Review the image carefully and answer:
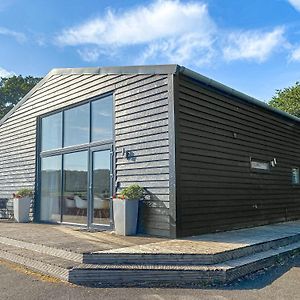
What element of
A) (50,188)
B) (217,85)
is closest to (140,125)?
(217,85)

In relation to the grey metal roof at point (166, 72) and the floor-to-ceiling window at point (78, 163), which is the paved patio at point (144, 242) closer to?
the floor-to-ceiling window at point (78, 163)

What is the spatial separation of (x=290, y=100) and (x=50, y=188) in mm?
18947

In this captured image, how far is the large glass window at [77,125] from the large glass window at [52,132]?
0.32 meters

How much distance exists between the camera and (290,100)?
939 inches

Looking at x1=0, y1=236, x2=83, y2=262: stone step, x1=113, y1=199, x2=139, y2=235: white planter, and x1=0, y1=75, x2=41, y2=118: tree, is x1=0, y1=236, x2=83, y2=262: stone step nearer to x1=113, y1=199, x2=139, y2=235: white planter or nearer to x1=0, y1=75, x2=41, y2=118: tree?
x1=113, y1=199, x2=139, y2=235: white planter

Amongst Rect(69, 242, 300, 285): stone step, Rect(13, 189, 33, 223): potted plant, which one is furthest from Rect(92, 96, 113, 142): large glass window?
Rect(69, 242, 300, 285): stone step

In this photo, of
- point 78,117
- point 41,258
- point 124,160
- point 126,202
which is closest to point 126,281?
A: point 41,258

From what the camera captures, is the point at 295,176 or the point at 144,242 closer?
the point at 144,242

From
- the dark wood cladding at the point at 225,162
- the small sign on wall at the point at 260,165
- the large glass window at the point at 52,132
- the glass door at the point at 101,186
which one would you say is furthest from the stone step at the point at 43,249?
the small sign on wall at the point at 260,165

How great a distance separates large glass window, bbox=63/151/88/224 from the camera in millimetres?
8781

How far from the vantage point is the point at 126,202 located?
7.02 metres

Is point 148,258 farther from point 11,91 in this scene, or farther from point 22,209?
point 11,91

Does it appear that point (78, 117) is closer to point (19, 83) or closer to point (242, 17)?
point (242, 17)

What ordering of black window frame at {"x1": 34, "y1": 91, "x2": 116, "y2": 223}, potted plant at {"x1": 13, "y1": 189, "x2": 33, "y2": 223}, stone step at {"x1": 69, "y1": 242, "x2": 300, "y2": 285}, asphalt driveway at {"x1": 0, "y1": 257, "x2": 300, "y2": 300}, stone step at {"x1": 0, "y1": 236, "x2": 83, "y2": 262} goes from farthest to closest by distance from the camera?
potted plant at {"x1": 13, "y1": 189, "x2": 33, "y2": 223}, black window frame at {"x1": 34, "y1": 91, "x2": 116, "y2": 223}, stone step at {"x1": 0, "y1": 236, "x2": 83, "y2": 262}, stone step at {"x1": 69, "y1": 242, "x2": 300, "y2": 285}, asphalt driveway at {"x1": 0, "y1": 257, "x2": 300, "y2": 300}
